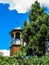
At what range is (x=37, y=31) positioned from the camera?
132 ft

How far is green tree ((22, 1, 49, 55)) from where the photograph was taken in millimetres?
39225

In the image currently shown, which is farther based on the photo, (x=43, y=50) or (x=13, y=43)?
(x=13, y=43)

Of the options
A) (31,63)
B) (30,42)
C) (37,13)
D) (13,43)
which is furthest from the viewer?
(13,43)

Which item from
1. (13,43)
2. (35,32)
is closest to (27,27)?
(35,32)

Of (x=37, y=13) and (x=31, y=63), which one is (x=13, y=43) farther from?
(x=31, y=63)

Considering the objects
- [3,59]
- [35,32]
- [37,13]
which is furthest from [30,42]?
[3,59]

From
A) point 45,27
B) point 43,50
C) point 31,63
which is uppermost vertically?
point 45,27

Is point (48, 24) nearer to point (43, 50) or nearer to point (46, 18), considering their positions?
point (46, 18)

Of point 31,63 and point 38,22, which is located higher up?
point 38,22

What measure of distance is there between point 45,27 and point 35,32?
120 cm

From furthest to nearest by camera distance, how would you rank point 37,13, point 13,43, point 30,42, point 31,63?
point 13,43
point 37,13
point 30,42
point 31,63

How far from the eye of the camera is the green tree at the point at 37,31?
129ft

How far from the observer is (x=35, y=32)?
1583 inches

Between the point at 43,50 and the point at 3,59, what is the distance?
807cm
